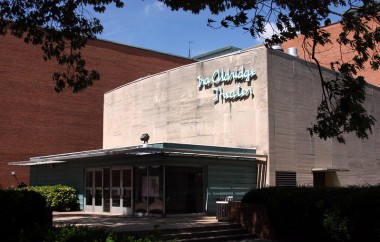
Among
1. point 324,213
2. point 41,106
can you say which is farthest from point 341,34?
point 41,106

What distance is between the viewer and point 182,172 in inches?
872

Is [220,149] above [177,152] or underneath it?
above

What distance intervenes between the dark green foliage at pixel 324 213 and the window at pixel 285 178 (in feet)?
18.1

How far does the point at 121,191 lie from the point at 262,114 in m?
7.85

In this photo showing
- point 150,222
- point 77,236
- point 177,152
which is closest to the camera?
point 77,236

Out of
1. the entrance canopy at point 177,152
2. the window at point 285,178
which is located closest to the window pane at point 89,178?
the entrance canopy at point 177,152

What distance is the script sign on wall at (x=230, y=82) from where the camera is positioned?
24.7 metres

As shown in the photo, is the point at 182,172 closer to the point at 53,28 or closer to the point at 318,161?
the point at 318,161

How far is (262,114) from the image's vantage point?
939 inches

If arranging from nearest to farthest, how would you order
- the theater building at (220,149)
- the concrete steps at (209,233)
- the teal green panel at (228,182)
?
the concrete steps at (209,233) → the theater building at (220,149) → the teal green panel at (228,182)

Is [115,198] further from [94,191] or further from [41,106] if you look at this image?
[41,106]

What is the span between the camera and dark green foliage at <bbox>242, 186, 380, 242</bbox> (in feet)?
48.3

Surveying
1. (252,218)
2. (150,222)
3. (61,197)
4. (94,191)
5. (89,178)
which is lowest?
(150,222)

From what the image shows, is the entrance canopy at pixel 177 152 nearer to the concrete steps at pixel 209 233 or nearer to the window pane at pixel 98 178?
the window pane at pixel 98 178
